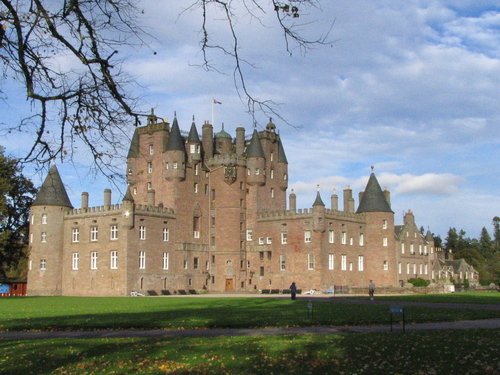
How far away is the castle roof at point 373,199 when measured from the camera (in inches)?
2827

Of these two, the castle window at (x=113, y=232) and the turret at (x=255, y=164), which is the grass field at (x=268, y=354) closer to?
the castle window at (x=113, y=232)

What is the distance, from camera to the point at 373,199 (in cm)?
7238

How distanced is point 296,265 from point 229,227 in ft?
28.0

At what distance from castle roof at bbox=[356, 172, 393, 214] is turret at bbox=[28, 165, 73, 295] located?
32.9 meters

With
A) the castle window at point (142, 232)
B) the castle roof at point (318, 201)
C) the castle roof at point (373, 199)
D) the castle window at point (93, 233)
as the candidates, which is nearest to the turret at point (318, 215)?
the castle roof at point (318, 201)

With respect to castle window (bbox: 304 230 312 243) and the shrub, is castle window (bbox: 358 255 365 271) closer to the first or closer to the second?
castle window (bbox: 304 230 312 243)

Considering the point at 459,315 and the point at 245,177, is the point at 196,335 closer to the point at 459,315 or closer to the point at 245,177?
the point at 459,315

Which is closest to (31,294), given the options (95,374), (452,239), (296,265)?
(296,265)

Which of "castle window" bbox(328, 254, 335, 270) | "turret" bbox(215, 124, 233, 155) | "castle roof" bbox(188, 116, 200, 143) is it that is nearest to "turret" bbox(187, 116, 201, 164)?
"castle roof" bbox(188, 116, 200, 143)

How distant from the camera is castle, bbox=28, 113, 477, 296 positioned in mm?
62844

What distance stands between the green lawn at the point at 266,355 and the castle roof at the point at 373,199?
55.6 m

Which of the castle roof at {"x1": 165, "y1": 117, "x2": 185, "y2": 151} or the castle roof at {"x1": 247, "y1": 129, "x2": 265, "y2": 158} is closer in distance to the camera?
the castle roof at {"x1": 165, "y1": 117, "x2": 185, "y2": 151}

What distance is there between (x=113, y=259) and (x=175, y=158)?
485 inches

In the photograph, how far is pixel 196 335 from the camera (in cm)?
1814
